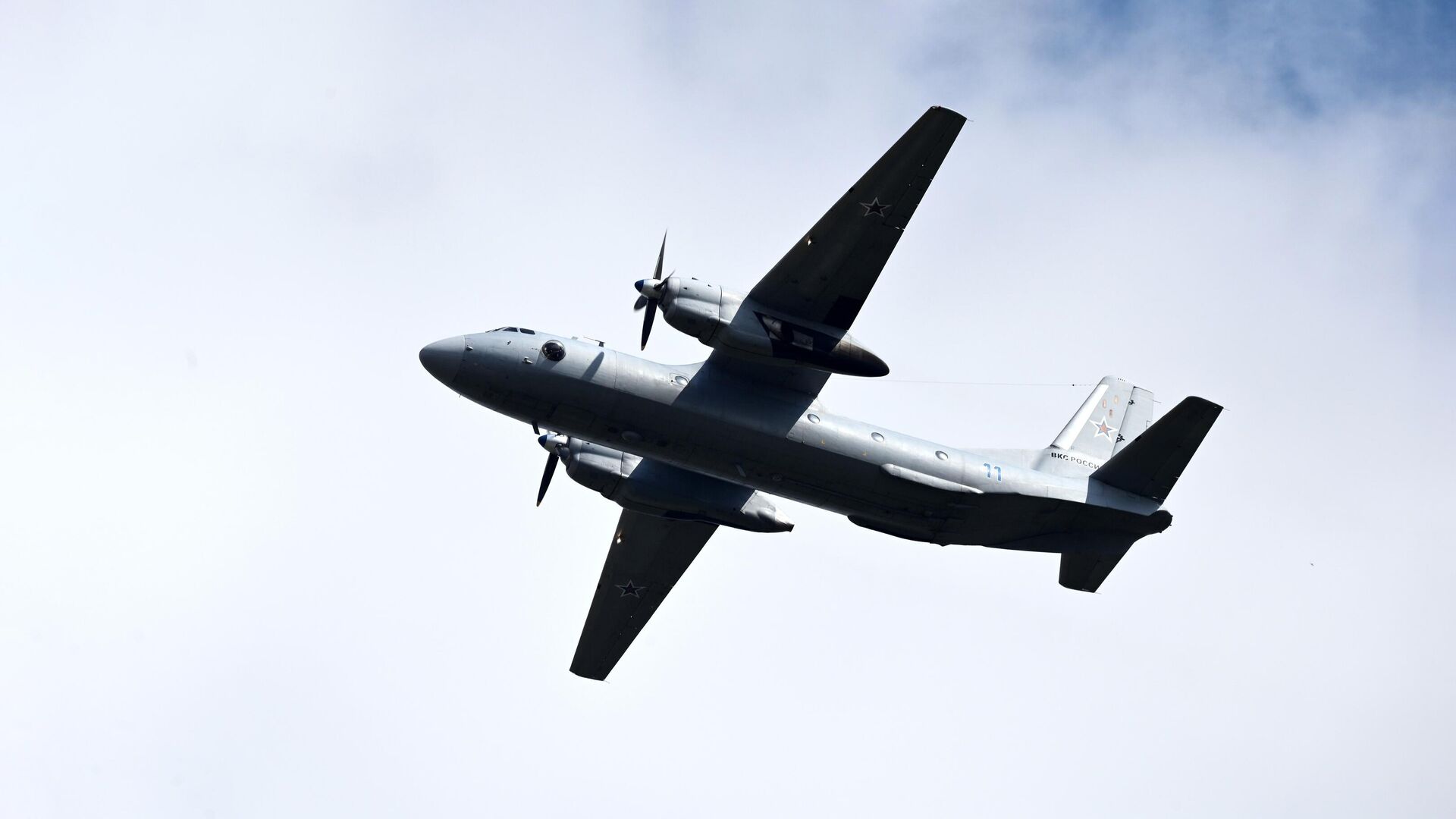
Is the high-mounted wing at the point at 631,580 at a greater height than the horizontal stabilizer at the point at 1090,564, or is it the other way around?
the horizontal stabilizer at the point at 1090,564

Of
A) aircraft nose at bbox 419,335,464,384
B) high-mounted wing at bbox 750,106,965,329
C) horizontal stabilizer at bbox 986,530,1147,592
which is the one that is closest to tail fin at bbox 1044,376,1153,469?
horizontal stabilizer at bbox 986,530,1147,592

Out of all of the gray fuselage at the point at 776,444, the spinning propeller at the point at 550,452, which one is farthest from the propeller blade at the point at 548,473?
the gray fuselage at the point at 776,444

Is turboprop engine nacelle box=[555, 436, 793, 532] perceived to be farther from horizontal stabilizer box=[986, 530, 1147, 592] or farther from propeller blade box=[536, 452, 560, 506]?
horizontal stabilizer box=[986, 530, 1147, 592]

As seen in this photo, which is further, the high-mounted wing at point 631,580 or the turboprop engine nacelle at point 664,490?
the high-mounted wing at point 631,580

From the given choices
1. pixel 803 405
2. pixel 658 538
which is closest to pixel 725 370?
pixel 803 405

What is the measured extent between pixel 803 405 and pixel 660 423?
3.74 metres

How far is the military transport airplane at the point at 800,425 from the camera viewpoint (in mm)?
31875

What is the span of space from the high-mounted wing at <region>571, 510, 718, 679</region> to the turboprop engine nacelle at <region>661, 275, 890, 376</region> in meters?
8.95

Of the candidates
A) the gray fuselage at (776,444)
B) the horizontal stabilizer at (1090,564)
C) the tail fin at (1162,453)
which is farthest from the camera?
the horizontal stabilizer at (1090,564)

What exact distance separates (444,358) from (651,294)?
5056mm

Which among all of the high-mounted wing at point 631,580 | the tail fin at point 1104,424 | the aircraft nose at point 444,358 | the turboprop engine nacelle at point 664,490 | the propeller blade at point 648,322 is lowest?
the high-mounted wing at point 631,580

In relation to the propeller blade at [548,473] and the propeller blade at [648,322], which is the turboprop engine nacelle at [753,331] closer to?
the propeller blade at [648,322]

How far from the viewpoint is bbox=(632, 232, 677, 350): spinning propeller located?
32.1m

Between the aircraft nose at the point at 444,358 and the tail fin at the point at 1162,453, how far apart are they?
1687 cm
